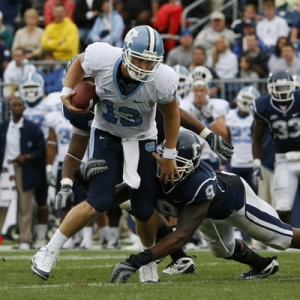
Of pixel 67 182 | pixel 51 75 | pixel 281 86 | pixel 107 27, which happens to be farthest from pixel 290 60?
pixel 67 182

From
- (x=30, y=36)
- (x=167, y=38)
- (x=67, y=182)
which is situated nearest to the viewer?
(x=67, y=182)

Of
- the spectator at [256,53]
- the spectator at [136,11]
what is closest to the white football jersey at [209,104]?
the spectator at [256,53]

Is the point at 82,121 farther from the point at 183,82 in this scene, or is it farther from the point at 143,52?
the point at 183,82

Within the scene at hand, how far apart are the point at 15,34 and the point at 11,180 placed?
13.6ft

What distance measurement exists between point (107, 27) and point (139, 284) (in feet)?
26.3

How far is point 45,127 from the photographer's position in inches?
403

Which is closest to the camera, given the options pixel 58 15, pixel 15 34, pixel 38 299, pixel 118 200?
pixel 38 299

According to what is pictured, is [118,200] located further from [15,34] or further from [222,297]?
[15,34]

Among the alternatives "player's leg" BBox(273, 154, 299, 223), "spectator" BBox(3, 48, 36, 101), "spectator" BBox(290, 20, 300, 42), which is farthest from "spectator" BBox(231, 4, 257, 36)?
"player's leg" BBox(273, 154, 299, 223)

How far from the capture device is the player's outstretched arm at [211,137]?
589cm

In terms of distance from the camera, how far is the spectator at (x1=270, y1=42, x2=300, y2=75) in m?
11.1

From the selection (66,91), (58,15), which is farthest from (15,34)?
(66,91)

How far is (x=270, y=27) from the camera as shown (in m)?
12.5

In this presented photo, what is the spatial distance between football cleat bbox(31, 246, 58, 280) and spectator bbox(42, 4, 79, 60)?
7517 mm
